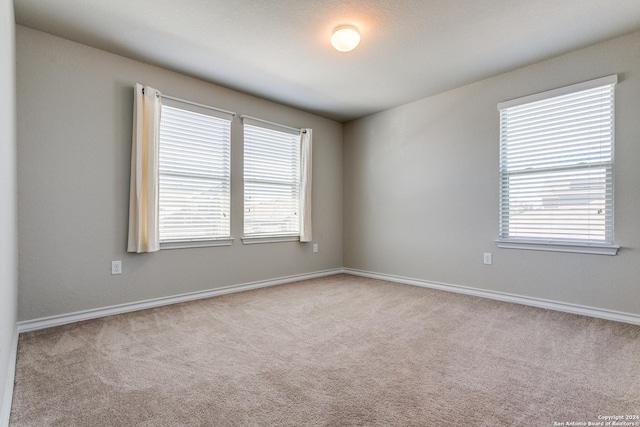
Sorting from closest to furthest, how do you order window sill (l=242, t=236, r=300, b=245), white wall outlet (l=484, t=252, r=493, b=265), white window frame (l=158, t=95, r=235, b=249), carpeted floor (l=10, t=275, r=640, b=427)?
carpeted floor (l=10, t=275, r=640, b=427) → white window frame (l=158, t=95, r=235, b=249) → white wall outlet (l=484, t=252, r=493, b=265) → window sill (l=242, t=236, r=300, b=245)

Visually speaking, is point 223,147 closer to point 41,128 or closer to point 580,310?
point 41,128

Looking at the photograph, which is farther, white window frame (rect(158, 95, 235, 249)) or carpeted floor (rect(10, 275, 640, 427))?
white window frame (rect(158, 95, 235, 249))

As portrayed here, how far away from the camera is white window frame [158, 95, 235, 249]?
10.8 feet

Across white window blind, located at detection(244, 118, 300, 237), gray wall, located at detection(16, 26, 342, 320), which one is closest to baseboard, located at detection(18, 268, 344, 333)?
gray wall, located at detection(16, 26, 342, 320)

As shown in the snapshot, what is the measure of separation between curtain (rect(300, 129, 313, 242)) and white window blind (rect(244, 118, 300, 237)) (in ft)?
0.20

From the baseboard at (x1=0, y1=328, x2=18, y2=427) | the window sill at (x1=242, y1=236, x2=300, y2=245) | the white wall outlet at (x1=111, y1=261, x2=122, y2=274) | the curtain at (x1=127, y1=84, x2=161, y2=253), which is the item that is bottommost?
the baseboard at (x1=0, y1=328, x2=18, y2=427)

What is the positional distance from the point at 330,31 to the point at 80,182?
253cm

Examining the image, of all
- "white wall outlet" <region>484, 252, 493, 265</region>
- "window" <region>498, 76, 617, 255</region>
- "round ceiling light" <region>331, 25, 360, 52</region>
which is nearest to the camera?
"round ceiling light" <region>331, 25, 360, 52</region>

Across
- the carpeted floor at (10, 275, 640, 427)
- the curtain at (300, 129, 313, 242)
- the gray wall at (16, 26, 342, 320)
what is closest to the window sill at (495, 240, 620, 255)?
the carpeted floor at (10, 275, 640, 427)

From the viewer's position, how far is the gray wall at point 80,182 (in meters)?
2.58

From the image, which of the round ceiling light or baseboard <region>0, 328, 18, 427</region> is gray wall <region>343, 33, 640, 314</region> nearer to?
the round ceiling light

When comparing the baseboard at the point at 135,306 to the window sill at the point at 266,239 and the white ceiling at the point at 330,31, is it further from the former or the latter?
the white ceiling at the point at 330,31

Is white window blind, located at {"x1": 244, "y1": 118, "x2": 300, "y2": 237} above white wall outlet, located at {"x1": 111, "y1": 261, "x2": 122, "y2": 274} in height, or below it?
above

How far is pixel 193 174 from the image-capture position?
3.51m
